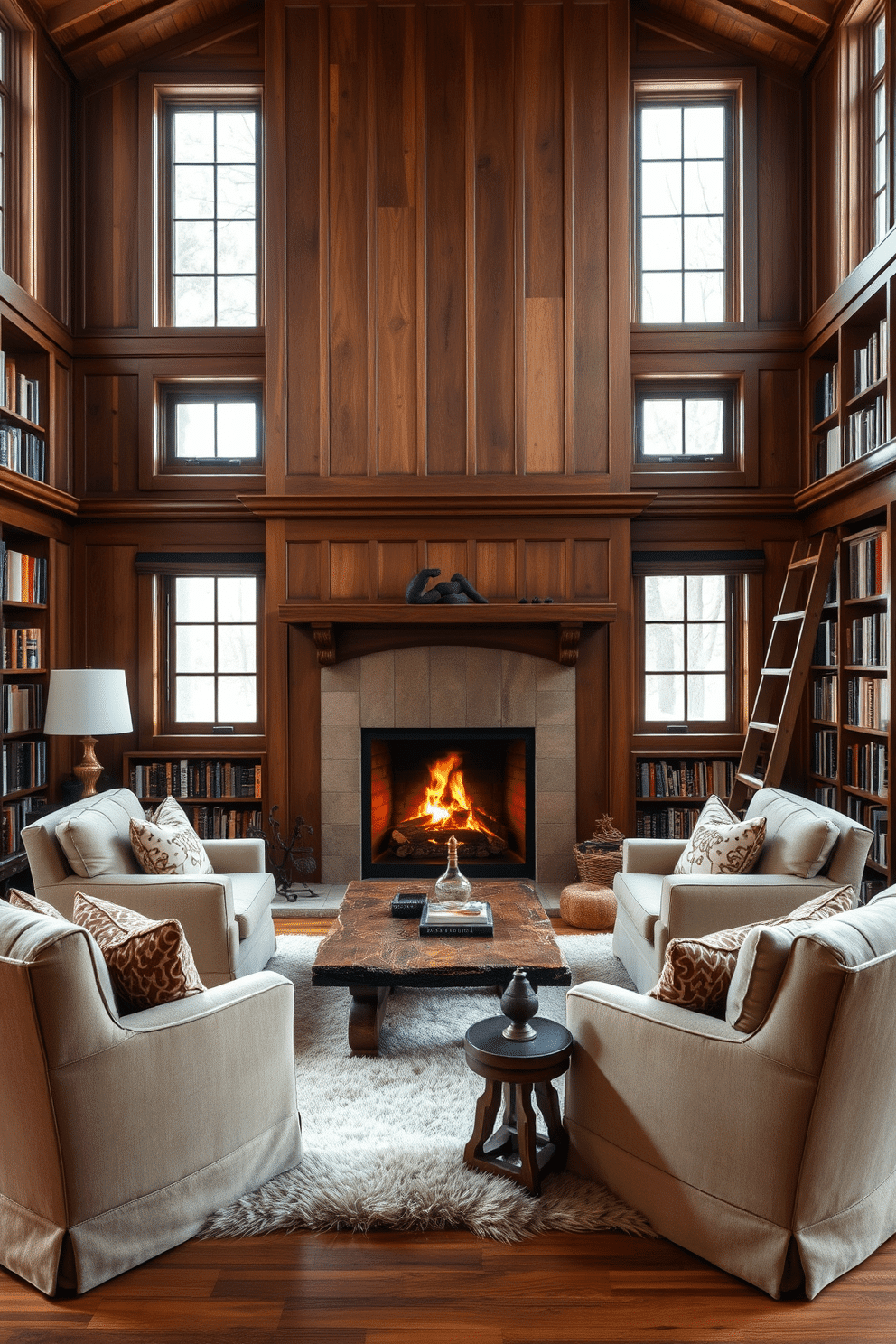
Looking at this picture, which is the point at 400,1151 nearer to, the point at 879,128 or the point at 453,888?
the point at 453,888

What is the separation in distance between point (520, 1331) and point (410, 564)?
4.03 m

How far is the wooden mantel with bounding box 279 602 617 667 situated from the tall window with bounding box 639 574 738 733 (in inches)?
20.9

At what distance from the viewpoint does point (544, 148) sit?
527cm

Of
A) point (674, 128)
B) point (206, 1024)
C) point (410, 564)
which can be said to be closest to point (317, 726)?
point (410, 564)

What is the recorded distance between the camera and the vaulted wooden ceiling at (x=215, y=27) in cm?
507

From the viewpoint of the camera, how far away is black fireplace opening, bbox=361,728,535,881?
5.38 metres

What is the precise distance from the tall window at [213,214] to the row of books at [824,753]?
4.29 m

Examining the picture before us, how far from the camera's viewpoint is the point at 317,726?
5391 mm

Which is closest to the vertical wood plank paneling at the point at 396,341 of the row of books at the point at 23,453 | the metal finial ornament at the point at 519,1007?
the row of books at the point at 23,453

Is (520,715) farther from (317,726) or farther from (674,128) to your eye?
(674,128)

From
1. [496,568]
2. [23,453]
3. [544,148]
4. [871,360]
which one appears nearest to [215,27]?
[544,148]

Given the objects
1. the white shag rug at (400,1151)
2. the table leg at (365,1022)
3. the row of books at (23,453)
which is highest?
the row of books at (23,453)

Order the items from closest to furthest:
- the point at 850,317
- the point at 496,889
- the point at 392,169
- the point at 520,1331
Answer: the point at 520,1331, the point at 496,889, the point at 850,317, the point at 392,169

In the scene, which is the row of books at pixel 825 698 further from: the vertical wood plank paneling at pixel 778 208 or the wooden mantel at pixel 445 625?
the vertical wood plank paneling at pixel 778 208
